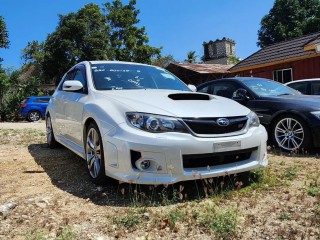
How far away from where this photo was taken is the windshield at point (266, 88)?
22.0ft

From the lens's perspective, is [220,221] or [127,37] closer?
[220,221]

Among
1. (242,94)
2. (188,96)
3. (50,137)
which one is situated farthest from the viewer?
(50,137)

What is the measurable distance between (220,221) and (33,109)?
62.8 ft

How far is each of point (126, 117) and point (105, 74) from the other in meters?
1.42

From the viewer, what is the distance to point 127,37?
34.2 metres

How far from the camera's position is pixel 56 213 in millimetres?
3307

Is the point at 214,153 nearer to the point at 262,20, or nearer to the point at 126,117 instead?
the point at 126,117

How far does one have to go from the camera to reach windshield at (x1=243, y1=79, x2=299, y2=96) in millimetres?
6699

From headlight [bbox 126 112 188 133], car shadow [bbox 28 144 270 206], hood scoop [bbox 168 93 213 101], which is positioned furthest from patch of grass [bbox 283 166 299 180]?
headlight [bbox 126 112 188 133]

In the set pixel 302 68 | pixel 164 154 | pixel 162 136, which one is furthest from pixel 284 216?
pixel 302 68

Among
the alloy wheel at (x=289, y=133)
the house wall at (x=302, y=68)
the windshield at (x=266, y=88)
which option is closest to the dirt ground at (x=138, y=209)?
the alloy wheel at (x=289, y=133)

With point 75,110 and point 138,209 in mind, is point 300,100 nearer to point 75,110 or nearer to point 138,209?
point 75,110

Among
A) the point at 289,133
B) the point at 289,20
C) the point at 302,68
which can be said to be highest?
the point at 289,20

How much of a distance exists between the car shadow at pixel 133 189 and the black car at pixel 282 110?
186cm
